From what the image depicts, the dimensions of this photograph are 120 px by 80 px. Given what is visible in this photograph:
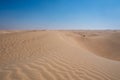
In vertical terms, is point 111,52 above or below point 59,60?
below

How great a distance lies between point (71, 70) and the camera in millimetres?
4457

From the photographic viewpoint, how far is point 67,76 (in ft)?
13.1

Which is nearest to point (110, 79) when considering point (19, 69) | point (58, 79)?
point (58, 79)

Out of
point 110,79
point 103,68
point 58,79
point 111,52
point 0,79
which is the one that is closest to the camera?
point 0,79

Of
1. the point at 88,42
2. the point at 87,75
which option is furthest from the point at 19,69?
the point at 88,42

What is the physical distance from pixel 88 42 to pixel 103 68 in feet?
35.1

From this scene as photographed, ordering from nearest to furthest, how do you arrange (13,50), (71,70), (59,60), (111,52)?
(71,70) → (59,60) → (13,50) → (111,52)

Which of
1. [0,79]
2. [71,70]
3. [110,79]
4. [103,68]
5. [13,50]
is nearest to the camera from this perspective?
[0,79]

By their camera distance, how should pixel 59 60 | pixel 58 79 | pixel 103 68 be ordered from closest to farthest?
pixel 58 79 < pixel 103 68 < pixel 59 60

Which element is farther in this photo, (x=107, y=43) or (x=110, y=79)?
(x=107, y=43)

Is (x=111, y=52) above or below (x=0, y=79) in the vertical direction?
below

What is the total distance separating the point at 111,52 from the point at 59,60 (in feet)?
30.4

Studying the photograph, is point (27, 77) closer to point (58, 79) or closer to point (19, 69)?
point (19, 69)

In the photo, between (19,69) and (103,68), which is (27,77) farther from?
(103,68)
